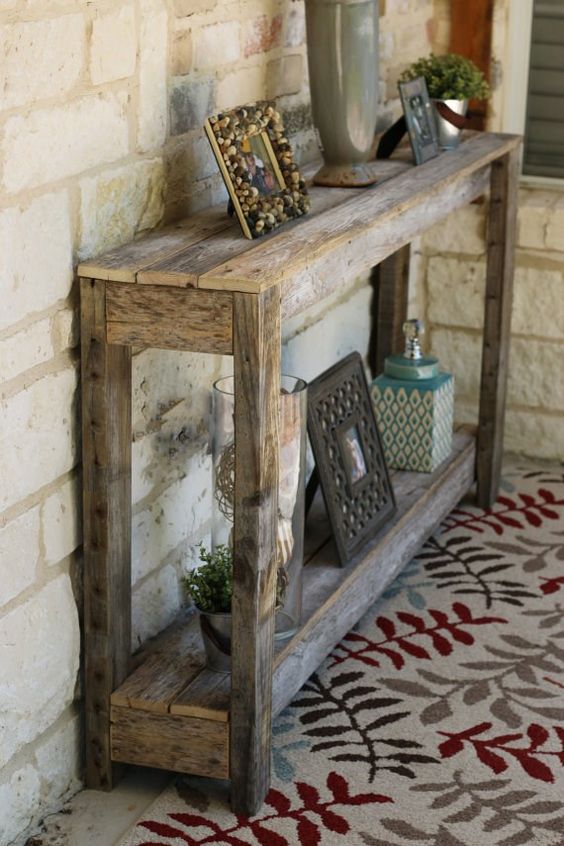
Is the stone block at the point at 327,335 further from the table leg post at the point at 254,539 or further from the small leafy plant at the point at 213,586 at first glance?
the table leg post at the point at 254,539

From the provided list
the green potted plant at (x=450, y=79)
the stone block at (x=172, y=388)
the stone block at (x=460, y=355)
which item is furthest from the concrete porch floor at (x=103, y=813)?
the stone block at (x=460, y=355)

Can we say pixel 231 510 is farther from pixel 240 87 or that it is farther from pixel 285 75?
pixel 285 75

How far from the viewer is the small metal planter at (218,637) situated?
249cm

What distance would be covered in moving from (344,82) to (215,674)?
1.24m

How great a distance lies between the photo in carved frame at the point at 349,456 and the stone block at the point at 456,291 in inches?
37.7

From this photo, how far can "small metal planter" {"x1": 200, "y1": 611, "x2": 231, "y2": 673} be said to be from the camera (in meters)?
2.49

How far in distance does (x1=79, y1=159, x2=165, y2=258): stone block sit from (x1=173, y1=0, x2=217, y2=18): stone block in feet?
0.93

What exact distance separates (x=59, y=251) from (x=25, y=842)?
103cm

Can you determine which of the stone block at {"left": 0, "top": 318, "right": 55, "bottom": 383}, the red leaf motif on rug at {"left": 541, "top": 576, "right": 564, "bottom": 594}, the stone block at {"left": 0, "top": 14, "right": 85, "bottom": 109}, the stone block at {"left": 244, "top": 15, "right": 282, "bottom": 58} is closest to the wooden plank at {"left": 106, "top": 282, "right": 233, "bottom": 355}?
the stone block at {"left": 0, "top": 318, "right": 55, "bottom": 383}

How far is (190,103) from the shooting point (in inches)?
103

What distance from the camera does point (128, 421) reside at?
2.39 m

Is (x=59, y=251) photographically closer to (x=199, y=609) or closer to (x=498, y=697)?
(x=199, y=609)

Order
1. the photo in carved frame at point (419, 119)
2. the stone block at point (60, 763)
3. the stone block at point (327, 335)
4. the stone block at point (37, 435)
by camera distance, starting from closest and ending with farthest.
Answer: the stone block at point (37, 435) → the stone block at point (60, 763) → the photo in carved frame at point (419, 119) → the stone block at point (327, 335)

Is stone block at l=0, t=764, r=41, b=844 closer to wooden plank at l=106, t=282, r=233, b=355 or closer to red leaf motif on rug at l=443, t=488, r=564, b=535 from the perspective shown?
wooden plank at l=106, t=282, r=233, b=355
